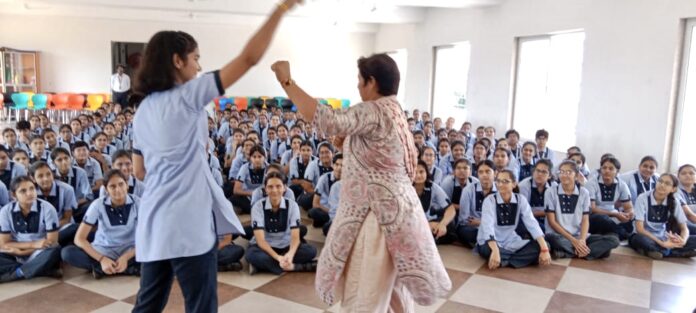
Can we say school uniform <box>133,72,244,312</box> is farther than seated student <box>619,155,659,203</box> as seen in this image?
No

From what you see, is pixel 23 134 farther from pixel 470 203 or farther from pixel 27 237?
pixel 470 203

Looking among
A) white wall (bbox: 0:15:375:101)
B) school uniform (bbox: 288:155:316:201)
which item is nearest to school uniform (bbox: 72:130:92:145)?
school uniform (bbox: 288:155:316:201)

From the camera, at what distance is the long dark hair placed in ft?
4.55

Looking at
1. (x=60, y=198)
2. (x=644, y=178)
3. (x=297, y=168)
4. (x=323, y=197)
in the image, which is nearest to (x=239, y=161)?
(x=297, y=168)

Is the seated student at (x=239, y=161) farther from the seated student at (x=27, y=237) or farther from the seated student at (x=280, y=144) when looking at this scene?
the seated student at (x=27, y=237)

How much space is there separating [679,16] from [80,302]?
6.27m

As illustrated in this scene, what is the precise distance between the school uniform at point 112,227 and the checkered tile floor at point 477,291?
16 centimetres

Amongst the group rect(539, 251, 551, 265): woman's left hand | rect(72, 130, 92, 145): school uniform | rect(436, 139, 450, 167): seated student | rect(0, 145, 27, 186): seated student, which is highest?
rect(436, 139, 450, 167): seated student

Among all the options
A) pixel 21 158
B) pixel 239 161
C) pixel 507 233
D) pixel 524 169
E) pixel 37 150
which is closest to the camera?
pixel 507 233

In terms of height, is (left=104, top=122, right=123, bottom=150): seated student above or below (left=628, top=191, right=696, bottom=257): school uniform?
above

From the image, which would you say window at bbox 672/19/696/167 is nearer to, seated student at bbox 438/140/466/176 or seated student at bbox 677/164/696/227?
seated student at bbox 677/164/696/227

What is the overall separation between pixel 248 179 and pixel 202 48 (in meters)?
10.2

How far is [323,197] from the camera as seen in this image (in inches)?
187

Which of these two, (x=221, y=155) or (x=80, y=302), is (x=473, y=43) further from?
(x=80, y=302)
